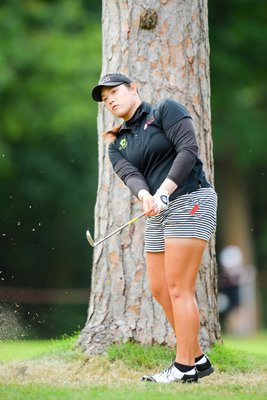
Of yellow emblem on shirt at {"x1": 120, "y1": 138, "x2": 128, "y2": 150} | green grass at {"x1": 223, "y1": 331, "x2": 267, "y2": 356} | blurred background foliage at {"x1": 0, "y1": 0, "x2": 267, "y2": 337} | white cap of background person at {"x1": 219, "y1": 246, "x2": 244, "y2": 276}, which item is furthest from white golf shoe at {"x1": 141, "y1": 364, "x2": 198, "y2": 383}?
white cap of background person at {"x1": 219, "y1": 246, "x2": 244, "y2": 276}

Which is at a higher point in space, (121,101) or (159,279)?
(121,101)

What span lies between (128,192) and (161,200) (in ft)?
5.36

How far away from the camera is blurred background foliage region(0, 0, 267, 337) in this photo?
2288cm

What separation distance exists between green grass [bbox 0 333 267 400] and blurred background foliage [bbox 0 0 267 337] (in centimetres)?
1205

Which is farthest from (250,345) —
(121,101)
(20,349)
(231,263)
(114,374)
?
(231,263)

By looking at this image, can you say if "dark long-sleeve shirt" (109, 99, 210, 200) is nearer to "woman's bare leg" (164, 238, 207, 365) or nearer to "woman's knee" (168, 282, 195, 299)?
"woman's bare leg" (164, 238, 207, 365)

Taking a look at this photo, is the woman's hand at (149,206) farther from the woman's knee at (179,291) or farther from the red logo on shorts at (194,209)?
the woman's knee at (179,291)

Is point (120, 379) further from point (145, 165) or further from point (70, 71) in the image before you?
point (70, 71)

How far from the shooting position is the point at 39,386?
7125mm

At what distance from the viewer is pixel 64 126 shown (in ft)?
76.1

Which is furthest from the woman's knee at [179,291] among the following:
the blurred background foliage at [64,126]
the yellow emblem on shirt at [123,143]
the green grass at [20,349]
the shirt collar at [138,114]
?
the blurred background foliage at [64,126]

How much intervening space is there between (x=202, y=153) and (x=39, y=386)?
2484 millimetres

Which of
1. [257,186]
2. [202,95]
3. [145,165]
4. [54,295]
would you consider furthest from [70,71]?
[145,165]

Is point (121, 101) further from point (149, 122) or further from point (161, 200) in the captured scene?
point (161, 200)
